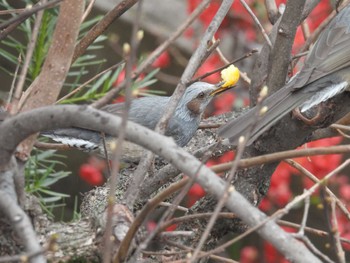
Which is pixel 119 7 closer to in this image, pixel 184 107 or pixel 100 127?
pixel 100 127

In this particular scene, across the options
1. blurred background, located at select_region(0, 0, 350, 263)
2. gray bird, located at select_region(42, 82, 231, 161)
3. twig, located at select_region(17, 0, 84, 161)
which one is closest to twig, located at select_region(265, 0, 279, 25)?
gray bird, located at select_region(42, 82, 231, 161)

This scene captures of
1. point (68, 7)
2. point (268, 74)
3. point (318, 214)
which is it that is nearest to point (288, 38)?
point (268, 74)

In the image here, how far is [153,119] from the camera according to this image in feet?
10.8

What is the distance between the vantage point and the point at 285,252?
1.40m

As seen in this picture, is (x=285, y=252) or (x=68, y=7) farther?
(x=68, y=7)

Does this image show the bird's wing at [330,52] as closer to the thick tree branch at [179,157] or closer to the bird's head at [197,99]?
the bird's head at [197,99]

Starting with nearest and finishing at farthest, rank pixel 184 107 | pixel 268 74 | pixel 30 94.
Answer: pixel 30 94, pixel 268 74, pixel 184 107

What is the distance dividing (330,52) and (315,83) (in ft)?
0.87

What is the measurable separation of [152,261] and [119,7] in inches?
31.6

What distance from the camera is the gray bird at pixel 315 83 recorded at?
2250mm

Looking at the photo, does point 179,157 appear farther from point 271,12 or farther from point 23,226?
point 271,12

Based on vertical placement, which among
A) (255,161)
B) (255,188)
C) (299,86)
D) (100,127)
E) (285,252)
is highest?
(299,86)

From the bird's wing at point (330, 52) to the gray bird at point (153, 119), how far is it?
1.49 feet

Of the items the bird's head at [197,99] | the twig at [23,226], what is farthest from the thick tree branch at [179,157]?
the bird's head at [197,99]
